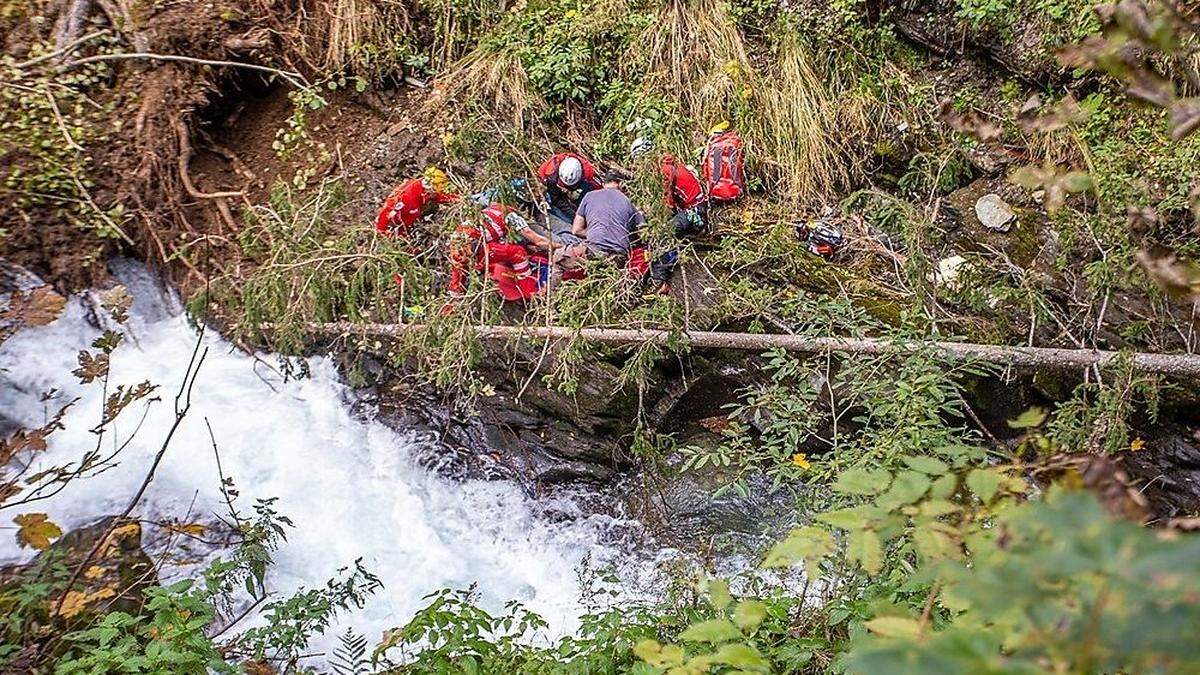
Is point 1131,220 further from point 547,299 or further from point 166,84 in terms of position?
point 166,84

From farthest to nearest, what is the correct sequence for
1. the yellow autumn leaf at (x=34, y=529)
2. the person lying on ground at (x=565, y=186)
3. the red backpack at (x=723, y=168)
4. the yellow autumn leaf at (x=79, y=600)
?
the red backpack at (x=723, y=168) < the person lying on ground at (x=565, y=186) < the yellow autumn leaf at (x=79, y=600) < the yellow autumn leaf at (x=34, y=529)

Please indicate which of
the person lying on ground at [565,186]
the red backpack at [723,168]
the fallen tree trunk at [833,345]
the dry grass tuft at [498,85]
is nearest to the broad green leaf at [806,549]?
the fallen tree trunk at [833,345]

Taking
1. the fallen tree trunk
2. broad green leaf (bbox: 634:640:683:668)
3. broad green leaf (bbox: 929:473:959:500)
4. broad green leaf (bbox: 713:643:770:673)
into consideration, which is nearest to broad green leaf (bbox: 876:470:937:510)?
broad green leaf (bbox: 929:473:959:500)

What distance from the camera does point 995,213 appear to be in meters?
4.82

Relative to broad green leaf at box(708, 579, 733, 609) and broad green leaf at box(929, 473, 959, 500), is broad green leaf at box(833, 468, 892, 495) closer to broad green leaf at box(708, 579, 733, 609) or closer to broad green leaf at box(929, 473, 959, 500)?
broad green leaf at box(929, 473, 959, 500)

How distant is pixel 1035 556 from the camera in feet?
1.95

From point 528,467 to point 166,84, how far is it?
157 inches

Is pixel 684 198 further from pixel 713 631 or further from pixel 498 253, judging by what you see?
pixel 713 631

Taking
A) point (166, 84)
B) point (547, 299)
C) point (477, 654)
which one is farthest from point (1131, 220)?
point (166, 84)

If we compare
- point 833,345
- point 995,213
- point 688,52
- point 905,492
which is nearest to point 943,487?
point 905,492

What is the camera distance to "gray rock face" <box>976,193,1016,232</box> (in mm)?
4793

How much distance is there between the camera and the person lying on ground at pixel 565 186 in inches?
188

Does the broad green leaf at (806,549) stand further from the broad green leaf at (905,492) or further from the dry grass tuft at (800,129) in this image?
the dry grass tuft at (800,129)

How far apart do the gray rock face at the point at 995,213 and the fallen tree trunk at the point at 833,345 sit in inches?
49.8
